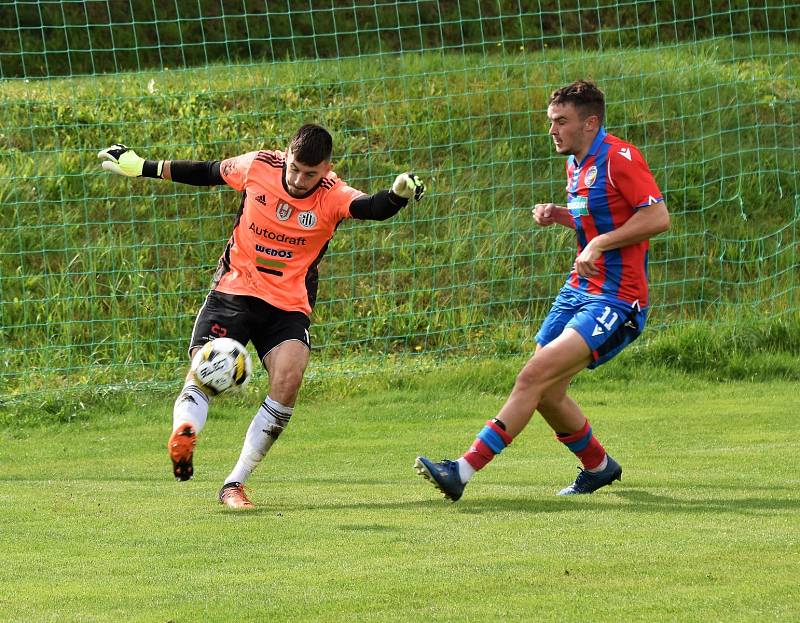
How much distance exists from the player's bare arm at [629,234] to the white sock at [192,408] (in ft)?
6.93

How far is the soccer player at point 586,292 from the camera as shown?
6918 millimetres

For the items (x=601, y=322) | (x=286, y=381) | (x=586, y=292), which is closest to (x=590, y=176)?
(x=586, y=292)

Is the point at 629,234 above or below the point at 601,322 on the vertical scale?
above

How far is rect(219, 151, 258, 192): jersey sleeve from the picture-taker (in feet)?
25.6

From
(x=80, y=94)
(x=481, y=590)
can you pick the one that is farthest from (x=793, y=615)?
(x=80, y=94)

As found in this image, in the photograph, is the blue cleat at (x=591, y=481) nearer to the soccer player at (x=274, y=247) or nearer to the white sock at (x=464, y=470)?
the white sock at (x=464, y=470)

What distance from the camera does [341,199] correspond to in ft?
25.1

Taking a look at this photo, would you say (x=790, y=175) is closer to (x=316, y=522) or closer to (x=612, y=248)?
(x=612, y=248)

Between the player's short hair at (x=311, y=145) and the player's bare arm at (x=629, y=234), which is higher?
the player's short hair at (x=311, y=145)

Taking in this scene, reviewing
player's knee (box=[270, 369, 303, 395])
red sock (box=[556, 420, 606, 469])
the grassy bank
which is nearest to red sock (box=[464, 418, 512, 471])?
red sock (box=[556, 420, 606, 469])

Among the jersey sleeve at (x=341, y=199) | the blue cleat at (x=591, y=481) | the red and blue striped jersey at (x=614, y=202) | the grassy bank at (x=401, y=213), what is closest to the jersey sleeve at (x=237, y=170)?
the jersey sleeve at (x=341, y=199)

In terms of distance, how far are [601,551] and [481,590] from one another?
0.76 meters

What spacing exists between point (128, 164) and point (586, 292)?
2.87 meters

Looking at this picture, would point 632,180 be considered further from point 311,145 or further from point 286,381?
point 286,381
